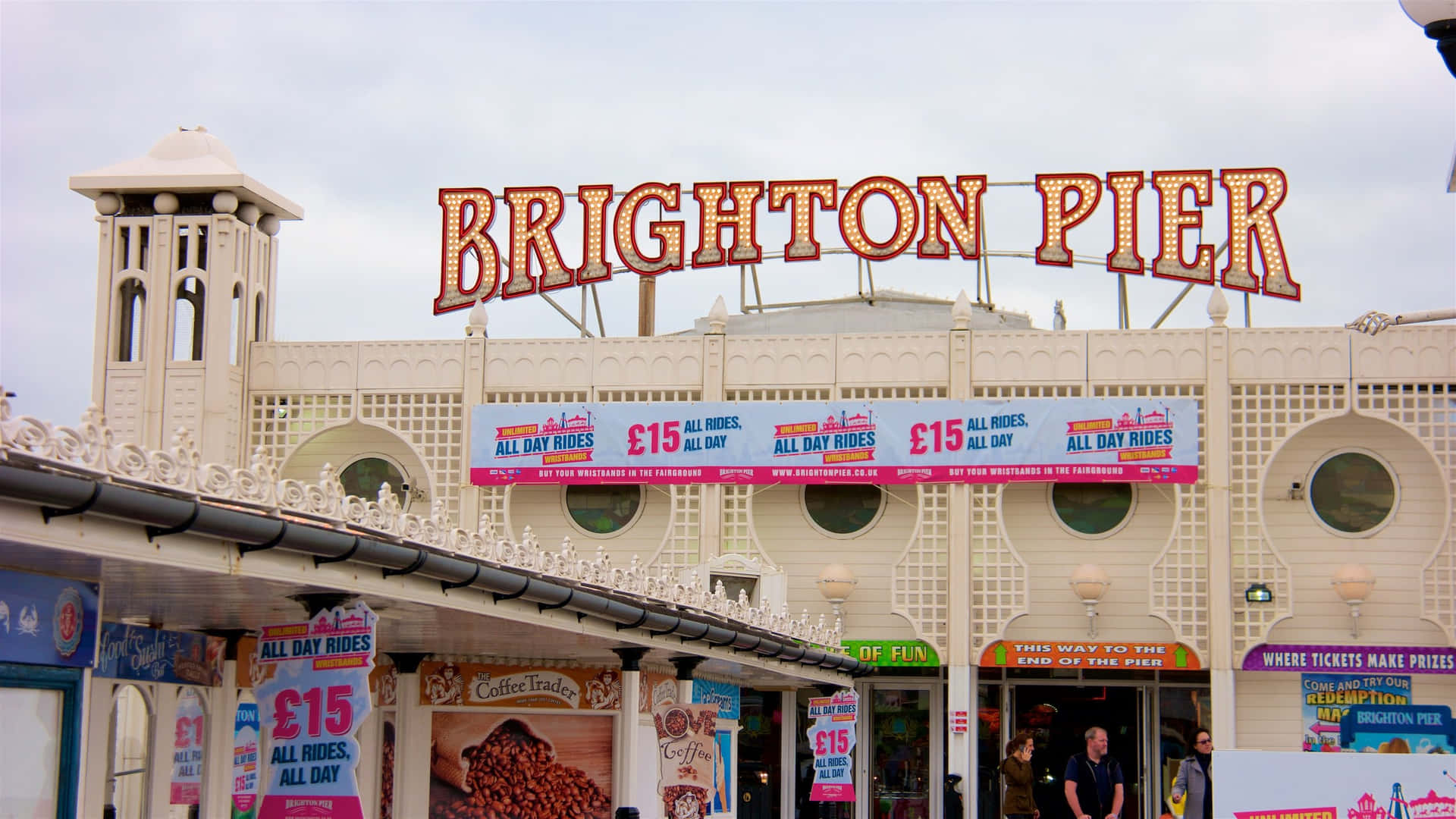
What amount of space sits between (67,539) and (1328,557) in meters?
23.6

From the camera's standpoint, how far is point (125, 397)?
30.9 meters

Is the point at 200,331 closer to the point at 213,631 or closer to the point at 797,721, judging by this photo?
the point at 797,721

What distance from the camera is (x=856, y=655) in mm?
30016

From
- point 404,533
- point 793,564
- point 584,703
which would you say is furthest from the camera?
point 793,564

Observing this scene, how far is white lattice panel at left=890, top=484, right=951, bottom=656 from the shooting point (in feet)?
98.2

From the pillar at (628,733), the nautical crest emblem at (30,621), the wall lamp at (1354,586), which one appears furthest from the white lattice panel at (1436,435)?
the nautical crest emblem at (30,621)

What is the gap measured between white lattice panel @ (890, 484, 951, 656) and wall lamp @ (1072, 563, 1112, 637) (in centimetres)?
216

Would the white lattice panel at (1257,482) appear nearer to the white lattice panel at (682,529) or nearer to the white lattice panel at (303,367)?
the white lattice panel at (682,529)

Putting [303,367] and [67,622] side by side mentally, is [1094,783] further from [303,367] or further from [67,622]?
[303,367]

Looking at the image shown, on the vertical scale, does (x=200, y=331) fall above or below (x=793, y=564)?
above

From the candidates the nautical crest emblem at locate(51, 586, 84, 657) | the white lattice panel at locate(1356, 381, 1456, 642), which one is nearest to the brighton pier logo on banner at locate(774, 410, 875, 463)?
the white lattice panel at locate(1356, 381, 1456, 642)

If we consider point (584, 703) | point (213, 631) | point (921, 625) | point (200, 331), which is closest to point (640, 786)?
point (584, 703)

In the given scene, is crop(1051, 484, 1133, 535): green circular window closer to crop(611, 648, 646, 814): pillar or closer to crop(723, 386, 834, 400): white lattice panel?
crop(723, 386, 834, 400): white lattice panel

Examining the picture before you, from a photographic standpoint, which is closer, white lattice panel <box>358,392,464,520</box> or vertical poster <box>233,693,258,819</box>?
vertical poster <box>233,693,258,819</box>
